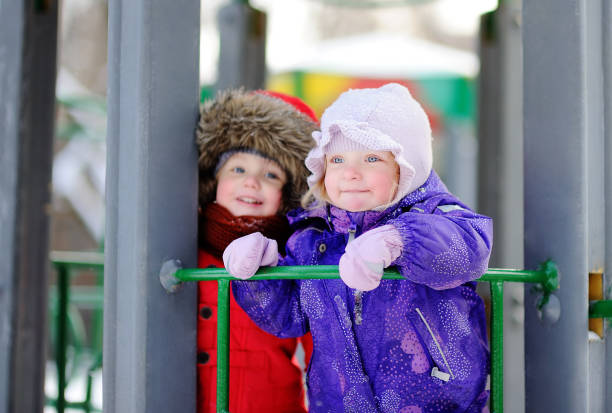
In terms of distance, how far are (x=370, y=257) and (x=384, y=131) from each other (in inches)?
16.5

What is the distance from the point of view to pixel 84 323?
9266mm

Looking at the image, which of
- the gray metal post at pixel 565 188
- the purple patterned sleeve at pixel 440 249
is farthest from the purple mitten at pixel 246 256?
the gray metal post at pixel 565 188

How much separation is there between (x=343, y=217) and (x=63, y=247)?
8.81m

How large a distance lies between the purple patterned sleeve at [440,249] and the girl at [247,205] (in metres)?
0.70

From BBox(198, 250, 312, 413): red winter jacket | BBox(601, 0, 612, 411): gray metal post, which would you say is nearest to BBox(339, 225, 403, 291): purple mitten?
BBox(601, 0, 612, 411): gray metal post

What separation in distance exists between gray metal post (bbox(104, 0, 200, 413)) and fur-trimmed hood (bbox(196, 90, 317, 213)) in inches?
11.6

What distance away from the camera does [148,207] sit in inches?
70.1

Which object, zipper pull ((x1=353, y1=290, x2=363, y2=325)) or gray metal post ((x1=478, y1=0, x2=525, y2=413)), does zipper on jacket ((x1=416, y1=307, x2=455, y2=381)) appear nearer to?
zipper pull ((x1=353, y1=290, x2=363, y2=325))

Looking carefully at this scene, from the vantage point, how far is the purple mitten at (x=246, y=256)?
5.53 feet

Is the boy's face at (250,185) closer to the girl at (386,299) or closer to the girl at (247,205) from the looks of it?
the girl at (247,205)

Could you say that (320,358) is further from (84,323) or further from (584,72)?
(84,323)

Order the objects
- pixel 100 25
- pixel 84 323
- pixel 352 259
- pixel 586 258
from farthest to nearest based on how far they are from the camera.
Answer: pixel 100 25 < pixel 84 323 < pixel 586 258 < pixel 352 259

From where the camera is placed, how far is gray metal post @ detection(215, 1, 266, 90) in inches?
134

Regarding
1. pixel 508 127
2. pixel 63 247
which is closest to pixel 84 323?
pixel 63 247
